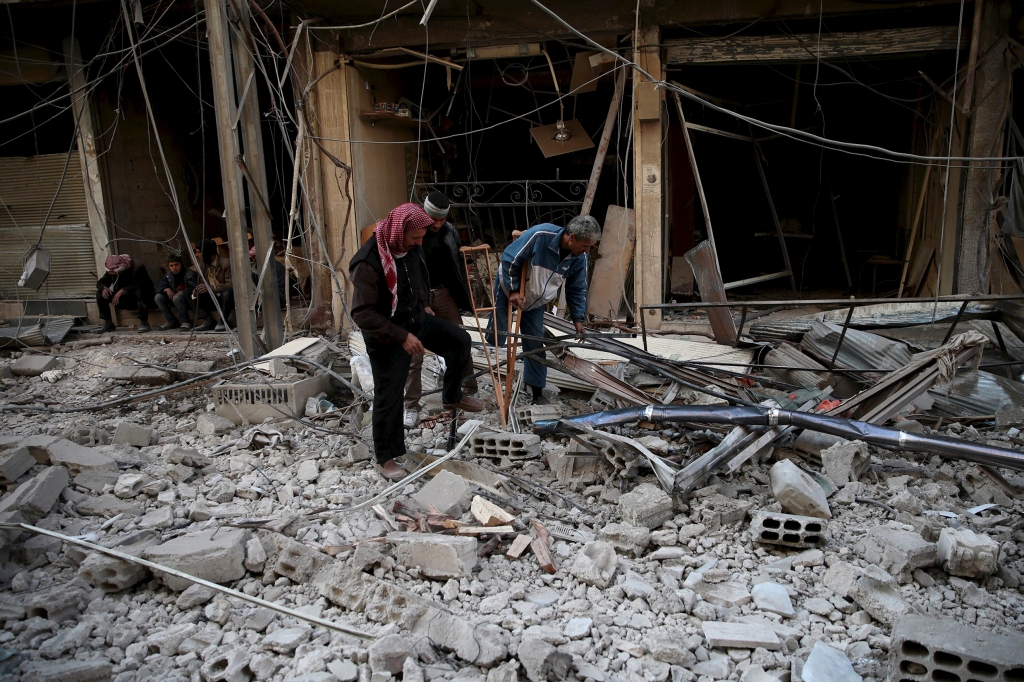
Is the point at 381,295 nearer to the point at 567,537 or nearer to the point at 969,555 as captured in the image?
the point at 567,537

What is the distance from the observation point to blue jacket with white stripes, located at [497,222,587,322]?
16.9 ft

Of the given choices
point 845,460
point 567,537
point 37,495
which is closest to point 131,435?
point 37,495

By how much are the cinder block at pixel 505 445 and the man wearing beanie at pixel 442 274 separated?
461 mm

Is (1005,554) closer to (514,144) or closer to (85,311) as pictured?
(514,144)

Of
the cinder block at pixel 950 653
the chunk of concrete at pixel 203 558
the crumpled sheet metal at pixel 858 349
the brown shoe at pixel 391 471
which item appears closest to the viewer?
the cinder block at pixel 950 653

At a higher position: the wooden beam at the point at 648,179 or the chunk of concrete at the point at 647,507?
the wooden beam at the point at 648,179

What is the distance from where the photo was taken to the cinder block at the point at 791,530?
341 cm

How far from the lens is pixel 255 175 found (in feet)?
21.2

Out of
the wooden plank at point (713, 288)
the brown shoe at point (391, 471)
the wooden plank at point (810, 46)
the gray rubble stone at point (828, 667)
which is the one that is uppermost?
the wooden plank at point (810, 46)

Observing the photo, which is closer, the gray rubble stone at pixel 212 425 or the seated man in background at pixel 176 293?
the gray rubble stone at pixel 212 425

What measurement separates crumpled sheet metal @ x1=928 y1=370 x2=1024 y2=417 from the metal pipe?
1.33 metres

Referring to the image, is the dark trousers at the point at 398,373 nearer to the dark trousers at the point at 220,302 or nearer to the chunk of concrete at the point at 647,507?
the chunk of concrete at the point at 647,507

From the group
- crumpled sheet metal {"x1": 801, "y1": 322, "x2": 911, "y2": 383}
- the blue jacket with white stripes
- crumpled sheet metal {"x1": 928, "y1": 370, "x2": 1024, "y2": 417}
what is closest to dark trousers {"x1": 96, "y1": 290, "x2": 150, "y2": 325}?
the blue jacket with white stripes

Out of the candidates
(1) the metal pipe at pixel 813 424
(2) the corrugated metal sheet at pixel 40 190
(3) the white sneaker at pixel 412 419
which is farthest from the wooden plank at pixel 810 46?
(2) the corrugated metal sheet at pixel 40 190
